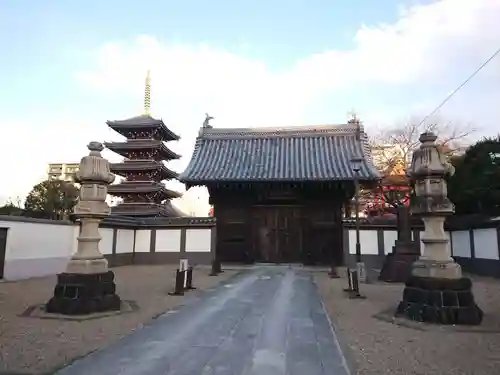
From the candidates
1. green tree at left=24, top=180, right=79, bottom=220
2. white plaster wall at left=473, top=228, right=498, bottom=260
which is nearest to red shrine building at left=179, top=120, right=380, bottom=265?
white plaster wall at left=473, top=228, right=498, bottom=260

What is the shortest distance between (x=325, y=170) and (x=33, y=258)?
44.1 ft

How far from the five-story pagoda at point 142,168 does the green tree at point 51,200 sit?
19.1ft

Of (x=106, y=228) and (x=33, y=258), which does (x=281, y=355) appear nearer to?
(x=33, y=258)

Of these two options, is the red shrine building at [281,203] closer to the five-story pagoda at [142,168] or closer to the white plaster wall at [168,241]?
the white plaster wall at [168,241]

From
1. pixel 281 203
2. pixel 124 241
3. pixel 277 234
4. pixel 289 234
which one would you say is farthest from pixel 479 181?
pixel 124 241

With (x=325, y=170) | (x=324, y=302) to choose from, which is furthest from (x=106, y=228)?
(x=324, y=302)

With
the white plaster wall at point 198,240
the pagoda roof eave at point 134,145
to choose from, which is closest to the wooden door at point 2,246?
the white plaster wall at point 198,240

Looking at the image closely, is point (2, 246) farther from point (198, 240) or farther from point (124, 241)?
point (198, 240)

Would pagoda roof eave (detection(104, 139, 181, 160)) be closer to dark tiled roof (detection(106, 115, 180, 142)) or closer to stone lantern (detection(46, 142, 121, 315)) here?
dark tiled roof (detection(106, 115, 180, 142))

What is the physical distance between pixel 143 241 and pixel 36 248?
6752mm

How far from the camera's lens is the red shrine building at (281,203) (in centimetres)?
1819

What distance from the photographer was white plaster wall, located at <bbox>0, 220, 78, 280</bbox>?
42.1 feet

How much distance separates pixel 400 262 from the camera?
13.1 m

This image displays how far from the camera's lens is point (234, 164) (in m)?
19.9
